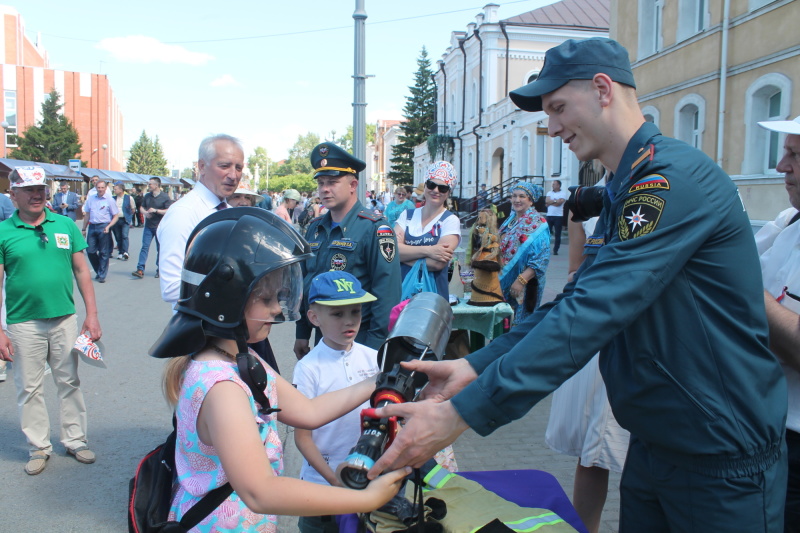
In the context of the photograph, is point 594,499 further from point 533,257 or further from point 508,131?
point 508,131

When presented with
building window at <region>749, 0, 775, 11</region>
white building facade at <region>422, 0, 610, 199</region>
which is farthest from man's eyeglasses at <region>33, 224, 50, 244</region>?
white building facade at <region>422, 0, 610, 199</region>

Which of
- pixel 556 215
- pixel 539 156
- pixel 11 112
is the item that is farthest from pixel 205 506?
pixel 11 112

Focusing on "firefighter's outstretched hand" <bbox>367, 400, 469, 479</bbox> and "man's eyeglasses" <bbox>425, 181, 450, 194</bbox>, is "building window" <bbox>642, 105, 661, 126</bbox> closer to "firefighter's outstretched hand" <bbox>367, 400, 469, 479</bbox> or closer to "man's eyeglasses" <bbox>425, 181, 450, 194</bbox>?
"man's eyeglasses" <bbox>425, 181, 450, 194</bbox>

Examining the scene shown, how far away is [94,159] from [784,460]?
76.2 m

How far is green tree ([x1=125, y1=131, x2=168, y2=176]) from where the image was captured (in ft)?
293

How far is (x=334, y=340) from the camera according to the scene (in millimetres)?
3197

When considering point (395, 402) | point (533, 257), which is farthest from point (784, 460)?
point (533, 257)

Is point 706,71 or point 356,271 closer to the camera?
point 356,271

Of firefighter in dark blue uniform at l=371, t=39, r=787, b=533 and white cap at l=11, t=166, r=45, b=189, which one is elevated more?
white cap at l=11, t=166, r=45, b=189

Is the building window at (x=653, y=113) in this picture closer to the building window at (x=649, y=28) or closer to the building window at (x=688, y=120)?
the building window at (x=688, y=120)

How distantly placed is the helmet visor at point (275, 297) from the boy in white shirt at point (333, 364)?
95cm

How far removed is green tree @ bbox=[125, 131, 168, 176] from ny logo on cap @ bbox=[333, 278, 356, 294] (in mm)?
92676

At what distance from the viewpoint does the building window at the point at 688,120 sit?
16156 mm

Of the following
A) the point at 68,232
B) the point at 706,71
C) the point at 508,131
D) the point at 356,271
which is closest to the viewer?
the point at 356,271
